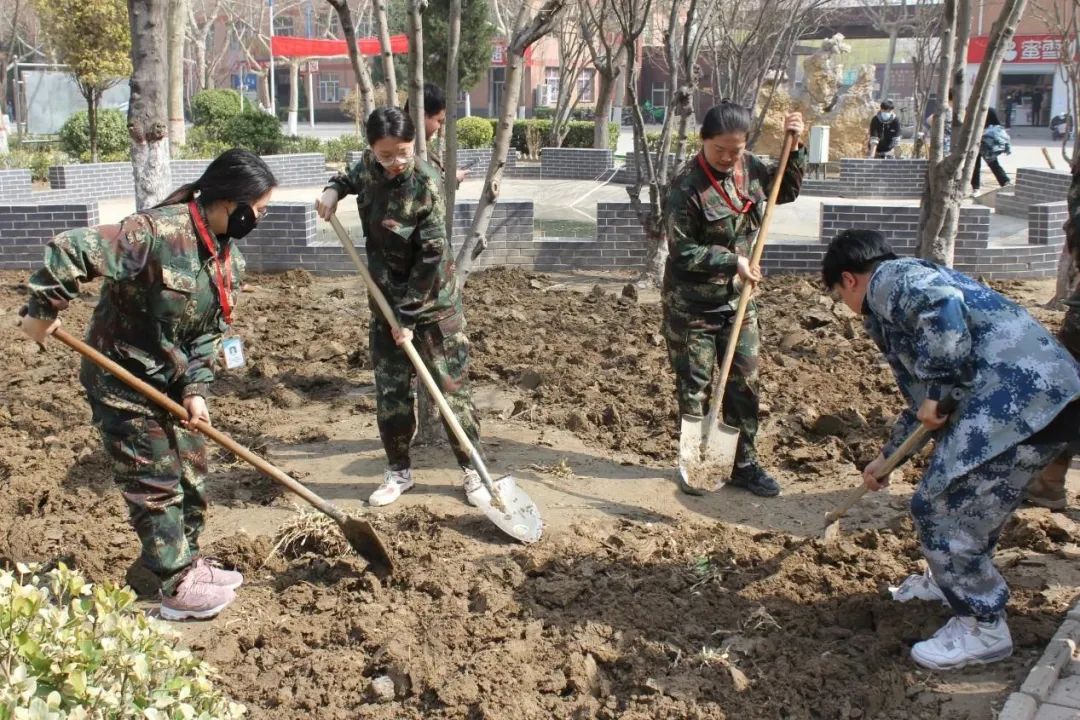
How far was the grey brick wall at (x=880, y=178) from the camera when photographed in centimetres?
1695

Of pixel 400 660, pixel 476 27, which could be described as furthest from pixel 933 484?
pixel 476 27

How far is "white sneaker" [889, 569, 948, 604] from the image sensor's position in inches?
151

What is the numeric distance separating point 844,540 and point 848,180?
13723 mm

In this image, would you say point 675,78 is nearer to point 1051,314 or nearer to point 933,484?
point 1051,314

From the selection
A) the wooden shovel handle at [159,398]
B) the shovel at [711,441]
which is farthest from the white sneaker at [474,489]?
the shovel at [711,441]

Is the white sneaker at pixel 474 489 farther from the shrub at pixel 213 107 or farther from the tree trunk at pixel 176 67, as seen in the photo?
the shrub at pixel 213 107

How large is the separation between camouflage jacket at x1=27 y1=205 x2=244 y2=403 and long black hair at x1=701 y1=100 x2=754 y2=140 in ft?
6.88

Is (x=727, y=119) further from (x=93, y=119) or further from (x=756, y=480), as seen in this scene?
(x=93, y=119)

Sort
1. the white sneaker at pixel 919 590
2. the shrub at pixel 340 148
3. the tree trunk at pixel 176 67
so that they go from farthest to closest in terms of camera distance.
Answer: the shrub at pixel 340 148
the tree trunk at pixel 176 67
the white sneaker at pixel 919 590

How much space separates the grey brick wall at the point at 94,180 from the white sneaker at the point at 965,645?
524 inches

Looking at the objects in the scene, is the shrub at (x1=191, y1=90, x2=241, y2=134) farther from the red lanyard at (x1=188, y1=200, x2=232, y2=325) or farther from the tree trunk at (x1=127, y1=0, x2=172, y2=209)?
the red lanyard at (x1=188, y1=200, x2=232, y2=325)

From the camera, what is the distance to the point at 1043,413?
10.6ft

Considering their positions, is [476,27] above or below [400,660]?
above

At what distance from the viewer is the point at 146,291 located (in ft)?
11.7
